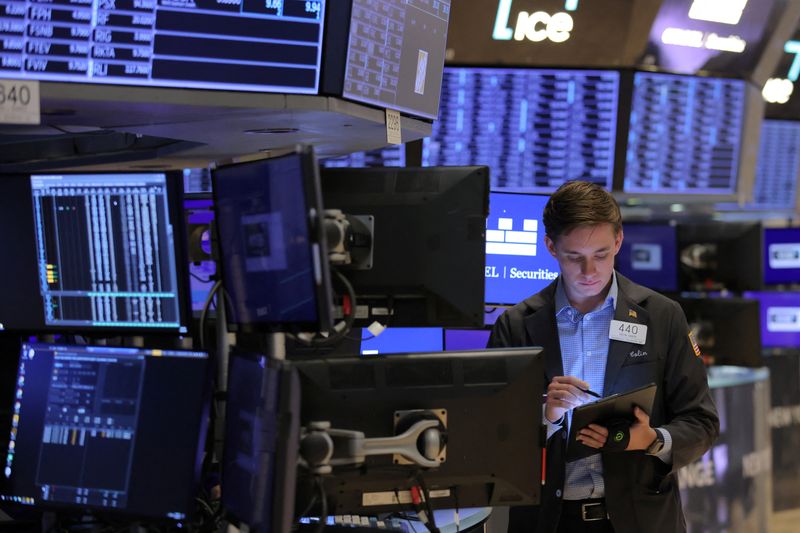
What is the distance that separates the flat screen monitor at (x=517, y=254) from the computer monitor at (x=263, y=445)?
168cm

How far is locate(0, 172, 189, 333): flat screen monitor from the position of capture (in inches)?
84.6

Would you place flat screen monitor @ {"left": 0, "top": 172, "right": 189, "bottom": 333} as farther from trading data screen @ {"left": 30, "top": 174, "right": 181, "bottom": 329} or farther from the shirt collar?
the shirt collar

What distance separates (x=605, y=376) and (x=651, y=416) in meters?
0.15

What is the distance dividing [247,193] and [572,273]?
0.97 m

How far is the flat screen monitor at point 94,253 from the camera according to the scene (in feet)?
7.05

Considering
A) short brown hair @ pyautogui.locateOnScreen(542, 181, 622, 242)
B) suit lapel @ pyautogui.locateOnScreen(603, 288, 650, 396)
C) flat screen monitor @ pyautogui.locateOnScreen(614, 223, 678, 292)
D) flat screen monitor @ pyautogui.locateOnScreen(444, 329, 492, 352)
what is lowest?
flat screen monitor @ pyautogui.locateOnScreen(444, 329, 492, 352)


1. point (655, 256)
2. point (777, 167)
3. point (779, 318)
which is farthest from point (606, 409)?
point (777, 167)

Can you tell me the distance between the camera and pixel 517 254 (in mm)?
3545

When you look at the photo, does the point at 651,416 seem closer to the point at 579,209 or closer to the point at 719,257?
the point at 579,209

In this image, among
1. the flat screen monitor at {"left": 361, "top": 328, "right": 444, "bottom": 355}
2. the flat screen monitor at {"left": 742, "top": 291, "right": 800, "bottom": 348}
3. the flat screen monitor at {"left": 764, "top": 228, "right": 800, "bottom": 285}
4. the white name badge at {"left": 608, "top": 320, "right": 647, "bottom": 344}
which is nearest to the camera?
the white name badge at {"left": 608, "top": 320, "right": 647, "bottom": 344}

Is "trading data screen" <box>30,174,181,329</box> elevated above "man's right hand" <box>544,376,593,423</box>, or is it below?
above

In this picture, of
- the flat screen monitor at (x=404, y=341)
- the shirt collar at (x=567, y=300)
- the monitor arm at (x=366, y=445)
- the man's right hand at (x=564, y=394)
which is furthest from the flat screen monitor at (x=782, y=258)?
the monitor arm at (x=366, y=445)

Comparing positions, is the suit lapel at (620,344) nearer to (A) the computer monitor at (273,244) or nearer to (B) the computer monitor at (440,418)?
(B) the computer monitor at (440,418)

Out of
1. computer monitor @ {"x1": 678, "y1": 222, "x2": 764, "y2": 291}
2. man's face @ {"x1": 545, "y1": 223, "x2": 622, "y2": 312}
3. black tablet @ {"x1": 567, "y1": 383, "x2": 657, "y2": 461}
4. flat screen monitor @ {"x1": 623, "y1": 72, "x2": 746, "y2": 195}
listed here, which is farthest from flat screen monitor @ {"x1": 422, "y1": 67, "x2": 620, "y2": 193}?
black tablet @ {"x1": 567, "y1": 383, "x2": 657, "y2": 461}
